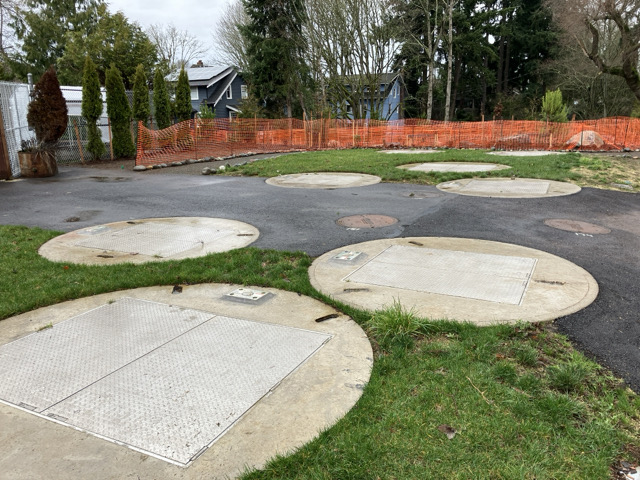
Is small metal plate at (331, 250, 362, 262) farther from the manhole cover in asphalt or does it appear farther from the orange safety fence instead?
the orange safety fence

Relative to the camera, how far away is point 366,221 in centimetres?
718

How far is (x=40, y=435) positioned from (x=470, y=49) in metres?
39.8

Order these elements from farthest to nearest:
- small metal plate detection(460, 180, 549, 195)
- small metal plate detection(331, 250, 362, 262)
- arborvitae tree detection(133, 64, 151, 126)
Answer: arborvitae tree detection(133, 64, 151, 126) < small metal plate detection(460, 180, 549, 195) < small metal plate detection(331, 250, 362, 262)

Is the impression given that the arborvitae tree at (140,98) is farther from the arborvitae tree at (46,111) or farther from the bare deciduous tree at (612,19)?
the bare deciduous tree at (612,19)

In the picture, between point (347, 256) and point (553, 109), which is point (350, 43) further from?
point (347, 256)

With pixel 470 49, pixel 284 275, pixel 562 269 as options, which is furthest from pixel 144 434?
pixel 470 49

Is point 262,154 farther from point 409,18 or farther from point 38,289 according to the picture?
point 409,18

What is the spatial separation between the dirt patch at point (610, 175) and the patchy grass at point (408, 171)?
0.28m

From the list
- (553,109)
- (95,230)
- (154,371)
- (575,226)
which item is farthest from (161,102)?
(553,109)

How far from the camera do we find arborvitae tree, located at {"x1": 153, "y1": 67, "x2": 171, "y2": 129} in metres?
20.5

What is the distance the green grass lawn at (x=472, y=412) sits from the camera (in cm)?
212

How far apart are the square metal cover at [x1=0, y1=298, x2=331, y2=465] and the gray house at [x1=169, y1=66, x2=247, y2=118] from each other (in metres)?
36.1

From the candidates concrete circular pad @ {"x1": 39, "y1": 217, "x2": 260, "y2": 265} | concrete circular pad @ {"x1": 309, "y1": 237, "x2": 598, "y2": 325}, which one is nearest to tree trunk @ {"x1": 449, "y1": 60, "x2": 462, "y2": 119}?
concrete circular pad @ {"x1": 39, "y1": 217, "x2": 260, "y2": 265}

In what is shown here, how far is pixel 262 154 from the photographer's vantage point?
20.6 meters
